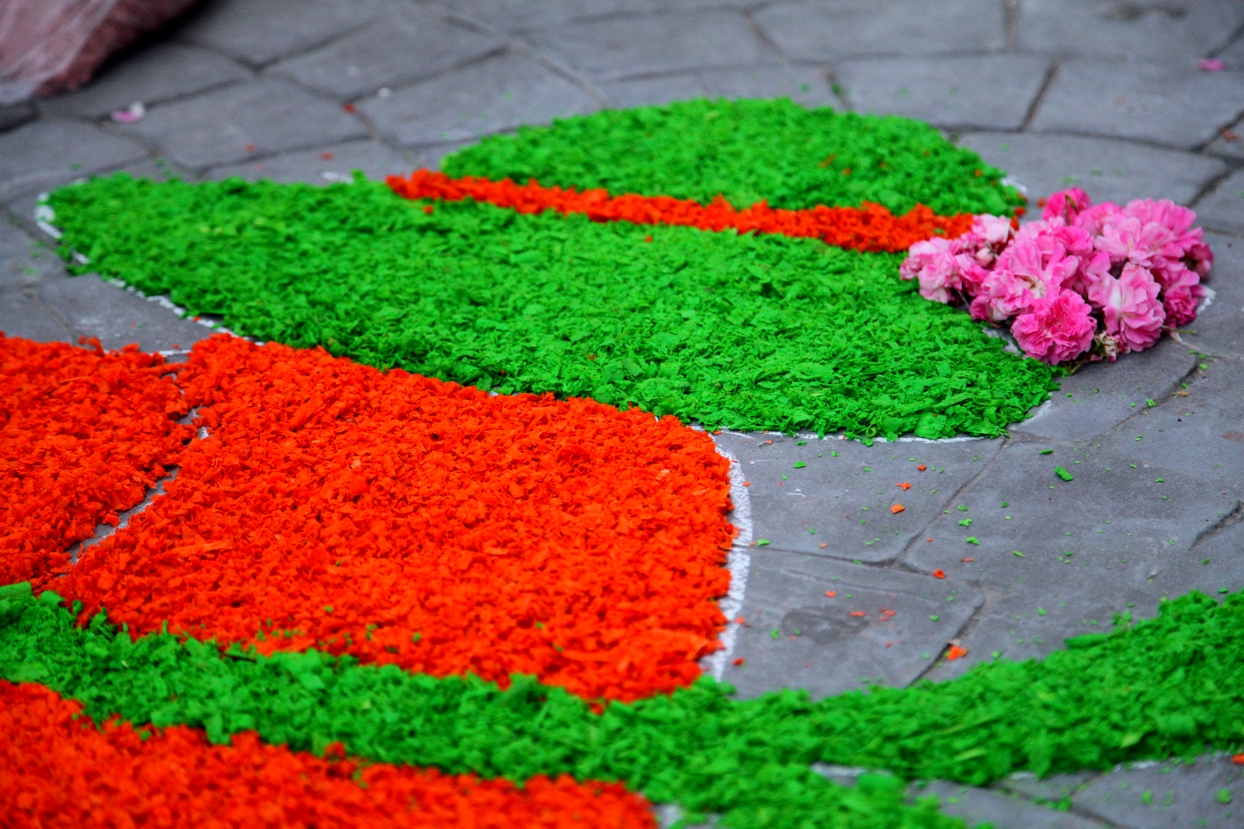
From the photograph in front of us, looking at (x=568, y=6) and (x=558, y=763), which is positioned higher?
(x=568, y=6)

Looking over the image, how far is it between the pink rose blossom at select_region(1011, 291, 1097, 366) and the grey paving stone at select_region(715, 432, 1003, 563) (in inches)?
14.7

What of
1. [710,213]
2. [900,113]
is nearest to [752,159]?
[710,213]

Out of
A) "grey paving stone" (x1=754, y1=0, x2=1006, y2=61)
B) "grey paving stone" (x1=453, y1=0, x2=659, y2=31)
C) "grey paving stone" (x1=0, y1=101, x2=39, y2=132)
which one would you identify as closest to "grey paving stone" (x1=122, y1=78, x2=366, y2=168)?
"grey paving stone" (x1=0, y1=101, x2=39, y2=132)

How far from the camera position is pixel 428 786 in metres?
1.74

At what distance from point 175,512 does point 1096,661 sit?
6.36 feet

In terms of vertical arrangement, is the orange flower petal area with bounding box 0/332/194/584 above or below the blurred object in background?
below

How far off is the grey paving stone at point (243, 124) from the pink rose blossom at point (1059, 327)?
2.75 m

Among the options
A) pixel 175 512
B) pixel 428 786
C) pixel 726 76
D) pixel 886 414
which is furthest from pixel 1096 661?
pixel 726 76

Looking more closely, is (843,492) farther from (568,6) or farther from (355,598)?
(568,6)

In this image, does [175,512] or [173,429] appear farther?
[173,429]

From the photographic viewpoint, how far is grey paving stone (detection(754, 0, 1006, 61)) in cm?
466

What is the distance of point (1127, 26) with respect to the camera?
4715mm

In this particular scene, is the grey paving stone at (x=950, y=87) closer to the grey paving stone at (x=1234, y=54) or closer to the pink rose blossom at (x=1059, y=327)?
the grey paving stone at (x=1234, y=54)

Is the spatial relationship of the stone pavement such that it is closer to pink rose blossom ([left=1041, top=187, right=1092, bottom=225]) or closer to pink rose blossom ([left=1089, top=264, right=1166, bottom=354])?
pink rose blossom ([left=1089, top=264, right=1166, bottom=354])
